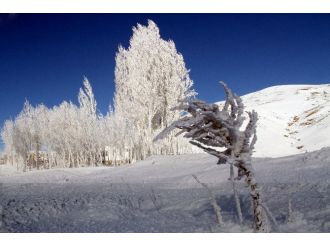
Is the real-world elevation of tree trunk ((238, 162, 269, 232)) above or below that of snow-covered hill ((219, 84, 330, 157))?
below

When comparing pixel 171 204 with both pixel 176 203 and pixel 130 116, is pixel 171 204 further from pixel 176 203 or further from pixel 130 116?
pixel 130 116

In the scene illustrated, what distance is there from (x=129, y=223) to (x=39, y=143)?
8.74 meters

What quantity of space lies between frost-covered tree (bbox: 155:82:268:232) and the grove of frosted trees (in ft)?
31.1

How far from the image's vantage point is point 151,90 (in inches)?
518

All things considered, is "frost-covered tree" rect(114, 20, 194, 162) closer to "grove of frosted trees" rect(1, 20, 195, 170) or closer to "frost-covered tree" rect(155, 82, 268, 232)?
"grove of frosted trees" rect(1, 20, 195, 170)

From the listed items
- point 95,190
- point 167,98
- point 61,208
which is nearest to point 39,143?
point 167,98

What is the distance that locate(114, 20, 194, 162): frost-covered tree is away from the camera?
42.8 ft

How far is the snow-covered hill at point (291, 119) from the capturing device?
13.7 m

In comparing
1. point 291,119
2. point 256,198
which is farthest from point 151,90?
point 256,198

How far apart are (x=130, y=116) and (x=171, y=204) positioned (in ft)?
29.2

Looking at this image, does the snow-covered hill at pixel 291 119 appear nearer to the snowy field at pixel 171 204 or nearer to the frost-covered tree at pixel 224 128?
the snowy field at pixel 171 204

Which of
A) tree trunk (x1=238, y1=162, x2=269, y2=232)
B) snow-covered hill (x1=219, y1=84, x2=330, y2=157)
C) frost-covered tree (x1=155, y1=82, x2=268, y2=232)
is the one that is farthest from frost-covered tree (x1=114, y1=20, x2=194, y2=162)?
frost-covered tree (x1=155, y1=82, x2=268, y2=232)

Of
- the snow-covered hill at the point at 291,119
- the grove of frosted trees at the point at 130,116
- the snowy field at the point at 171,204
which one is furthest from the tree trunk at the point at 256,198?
the snow-covered hill at the point at 291,119

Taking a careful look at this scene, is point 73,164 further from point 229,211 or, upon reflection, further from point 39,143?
point 229,211
